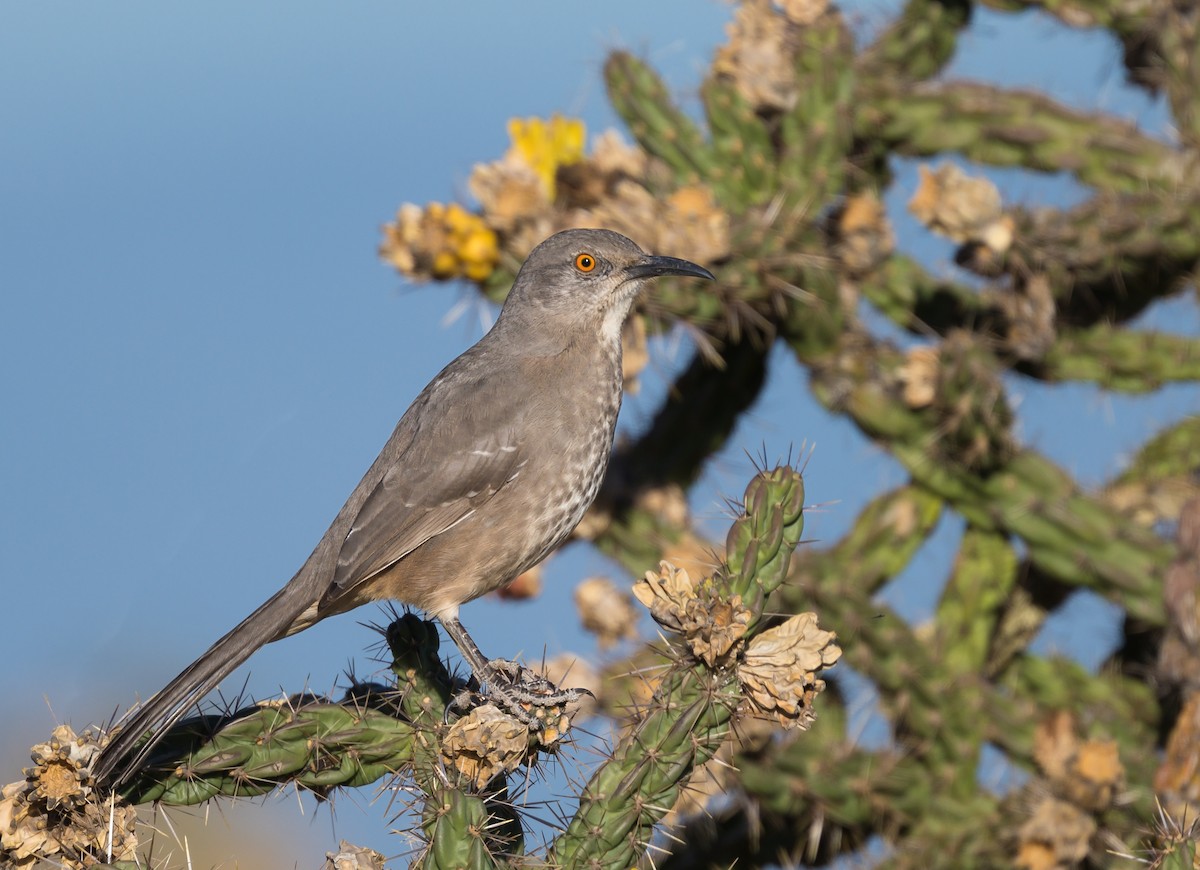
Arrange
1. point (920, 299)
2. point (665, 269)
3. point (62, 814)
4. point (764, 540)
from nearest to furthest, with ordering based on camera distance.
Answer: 1. point (62, 814)
2. point (764, 540)
3. point (665, 269)
4. point (920, 299)

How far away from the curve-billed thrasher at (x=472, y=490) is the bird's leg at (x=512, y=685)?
0.01 m

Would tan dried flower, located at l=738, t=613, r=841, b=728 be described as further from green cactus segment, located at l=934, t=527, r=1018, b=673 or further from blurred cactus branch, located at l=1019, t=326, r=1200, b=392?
blurred cactus branch, located at l=1019, t=326, r=1200, b=392

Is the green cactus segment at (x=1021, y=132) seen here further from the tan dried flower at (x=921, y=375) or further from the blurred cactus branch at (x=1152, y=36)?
the tan dried flower at (x=921, y=375)

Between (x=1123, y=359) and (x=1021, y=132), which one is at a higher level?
(x=1021, y=132)

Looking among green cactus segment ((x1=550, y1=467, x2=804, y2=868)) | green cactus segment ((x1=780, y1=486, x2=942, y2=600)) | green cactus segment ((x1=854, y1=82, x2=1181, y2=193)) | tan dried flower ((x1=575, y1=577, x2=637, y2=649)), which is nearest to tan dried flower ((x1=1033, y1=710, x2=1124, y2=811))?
green cactus segment ((x1=780, y1=486, x2=942, y2=600))

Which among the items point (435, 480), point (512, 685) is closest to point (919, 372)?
point (435, 480)

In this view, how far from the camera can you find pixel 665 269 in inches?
187

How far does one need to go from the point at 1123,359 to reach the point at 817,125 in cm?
153

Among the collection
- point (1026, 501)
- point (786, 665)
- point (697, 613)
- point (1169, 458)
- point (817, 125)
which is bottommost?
point (786, 665)

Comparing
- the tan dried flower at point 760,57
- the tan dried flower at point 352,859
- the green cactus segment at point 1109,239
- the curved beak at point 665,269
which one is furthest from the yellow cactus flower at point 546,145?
the tan dried flower at point 352,859

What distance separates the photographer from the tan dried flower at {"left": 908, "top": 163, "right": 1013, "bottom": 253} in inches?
208

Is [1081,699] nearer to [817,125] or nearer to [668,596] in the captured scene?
[817,125]

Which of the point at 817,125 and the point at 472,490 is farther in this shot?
the point at 817,125

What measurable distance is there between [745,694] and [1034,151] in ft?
11.2
